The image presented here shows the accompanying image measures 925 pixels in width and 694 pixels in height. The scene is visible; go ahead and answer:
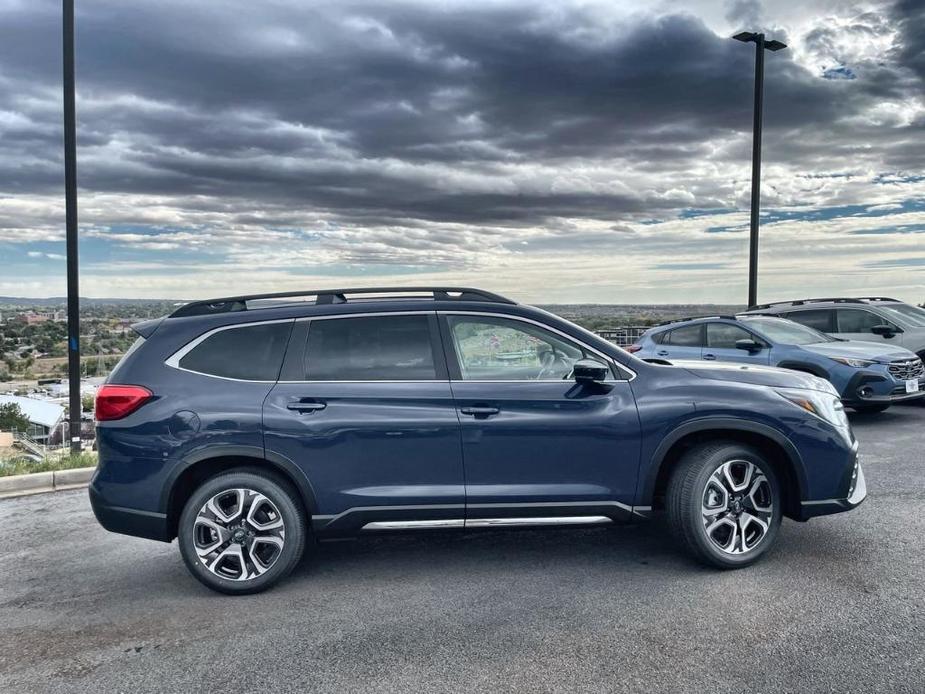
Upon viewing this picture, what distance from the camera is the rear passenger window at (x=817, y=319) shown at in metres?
12.0

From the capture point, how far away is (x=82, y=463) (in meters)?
8.05

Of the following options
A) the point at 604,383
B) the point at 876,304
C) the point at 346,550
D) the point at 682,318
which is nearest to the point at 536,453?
the point at 604,383

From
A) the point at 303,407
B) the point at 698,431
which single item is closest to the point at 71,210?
the point at 303,407

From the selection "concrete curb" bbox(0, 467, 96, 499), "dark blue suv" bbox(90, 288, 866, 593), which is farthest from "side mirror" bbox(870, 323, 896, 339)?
"concrete curb" bbox(0, 467, 96, 499)

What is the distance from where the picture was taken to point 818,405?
464cm

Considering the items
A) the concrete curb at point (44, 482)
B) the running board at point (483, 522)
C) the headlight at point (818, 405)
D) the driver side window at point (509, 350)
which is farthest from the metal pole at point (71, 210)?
the headlight at point (818, 405)

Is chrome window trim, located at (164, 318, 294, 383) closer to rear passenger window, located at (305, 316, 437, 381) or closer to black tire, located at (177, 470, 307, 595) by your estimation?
rear passenger window, located at (305, 316, 437, 381)

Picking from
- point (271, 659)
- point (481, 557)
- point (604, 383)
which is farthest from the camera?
point (481, 557)

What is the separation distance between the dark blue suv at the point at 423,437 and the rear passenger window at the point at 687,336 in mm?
6389

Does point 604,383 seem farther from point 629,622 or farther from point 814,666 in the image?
point 814,666

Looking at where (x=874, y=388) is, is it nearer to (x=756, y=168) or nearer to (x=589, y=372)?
(x=589, y=372)

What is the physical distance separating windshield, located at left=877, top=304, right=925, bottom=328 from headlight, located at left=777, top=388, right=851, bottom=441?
8330 millimetres

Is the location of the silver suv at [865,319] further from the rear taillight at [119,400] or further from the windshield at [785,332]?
the rear taillight at [119,400]

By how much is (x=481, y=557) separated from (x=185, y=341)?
2.36 m
